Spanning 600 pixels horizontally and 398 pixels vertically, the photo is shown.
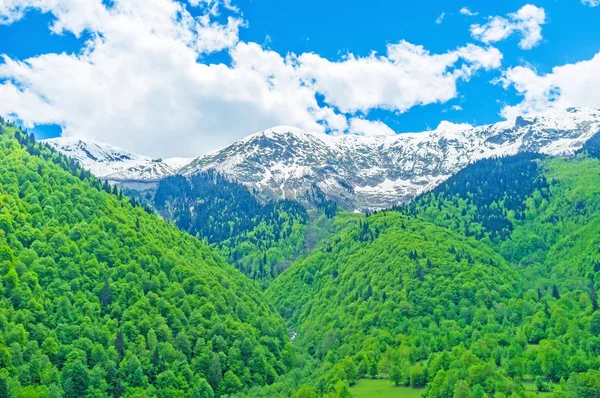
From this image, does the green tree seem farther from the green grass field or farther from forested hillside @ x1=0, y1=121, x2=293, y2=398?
forested hillside @ x1=0, y1=121, x2=293, y2=398

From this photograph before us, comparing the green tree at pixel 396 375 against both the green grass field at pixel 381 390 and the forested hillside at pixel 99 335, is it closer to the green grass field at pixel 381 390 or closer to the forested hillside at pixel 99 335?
the green grass field at pixel 381 390

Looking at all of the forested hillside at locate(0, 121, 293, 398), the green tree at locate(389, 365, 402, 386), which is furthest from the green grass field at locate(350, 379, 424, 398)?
the forested hillside at locate(0, 121, 293, 398)

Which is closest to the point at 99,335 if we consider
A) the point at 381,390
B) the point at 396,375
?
the point at 381,390

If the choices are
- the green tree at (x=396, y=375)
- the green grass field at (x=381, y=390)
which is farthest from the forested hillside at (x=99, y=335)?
the green tree at (x=396, y=375)

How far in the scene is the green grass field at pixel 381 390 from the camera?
155125 mm

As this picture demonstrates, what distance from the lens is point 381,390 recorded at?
162 meters

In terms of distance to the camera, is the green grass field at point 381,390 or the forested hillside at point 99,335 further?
the green grass field at point 381,390

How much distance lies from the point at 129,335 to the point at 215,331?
93.7ft

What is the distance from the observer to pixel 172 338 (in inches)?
7032

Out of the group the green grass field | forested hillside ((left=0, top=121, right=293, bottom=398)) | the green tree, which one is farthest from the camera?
the green tree

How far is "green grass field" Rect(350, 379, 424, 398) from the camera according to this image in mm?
155125

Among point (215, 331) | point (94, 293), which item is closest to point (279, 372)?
point (215, 331)

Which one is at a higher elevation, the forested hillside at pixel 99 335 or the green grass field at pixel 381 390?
the forested hillside at pixel 99 335

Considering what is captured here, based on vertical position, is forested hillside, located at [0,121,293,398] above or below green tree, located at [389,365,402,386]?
above
